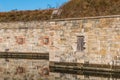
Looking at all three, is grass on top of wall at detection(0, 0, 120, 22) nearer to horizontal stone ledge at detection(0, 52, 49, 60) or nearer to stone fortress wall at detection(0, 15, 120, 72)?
stone fortress wall at detection(0, 15, 120, 72)

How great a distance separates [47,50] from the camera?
19406mm

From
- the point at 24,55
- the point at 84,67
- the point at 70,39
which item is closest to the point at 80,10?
the point at 70,39

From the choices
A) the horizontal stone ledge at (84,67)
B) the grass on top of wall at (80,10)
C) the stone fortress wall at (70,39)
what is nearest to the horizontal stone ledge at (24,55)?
the stone fortress wall at (70,39)

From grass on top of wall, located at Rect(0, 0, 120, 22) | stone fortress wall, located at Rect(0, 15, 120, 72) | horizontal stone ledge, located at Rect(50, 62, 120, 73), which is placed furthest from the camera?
grass on top of wall, located at Rect(0, 0, 120, 22)

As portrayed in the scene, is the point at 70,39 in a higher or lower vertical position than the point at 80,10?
lower

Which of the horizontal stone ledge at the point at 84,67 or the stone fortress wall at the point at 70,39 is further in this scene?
the stone fortress wall at the point at 70,39

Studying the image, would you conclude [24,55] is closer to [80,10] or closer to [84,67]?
[80,10]

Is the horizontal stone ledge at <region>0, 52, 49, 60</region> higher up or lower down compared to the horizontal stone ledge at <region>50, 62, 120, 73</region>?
higher up

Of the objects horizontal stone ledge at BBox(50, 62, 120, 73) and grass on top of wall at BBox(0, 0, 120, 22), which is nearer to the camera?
horizontal stone ledge at BBox(50, 62, 120, 73)

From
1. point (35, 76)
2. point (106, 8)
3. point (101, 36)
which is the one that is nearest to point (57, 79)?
point (35, 76)

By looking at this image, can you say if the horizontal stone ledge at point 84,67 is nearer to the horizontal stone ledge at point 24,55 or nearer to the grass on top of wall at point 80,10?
the horizontal stone ledge at point 24,55

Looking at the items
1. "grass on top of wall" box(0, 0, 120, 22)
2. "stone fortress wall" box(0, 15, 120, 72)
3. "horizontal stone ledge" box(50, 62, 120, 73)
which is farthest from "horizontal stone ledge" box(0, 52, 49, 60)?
"grass on top of wall" box(0, 0, 120, 22)

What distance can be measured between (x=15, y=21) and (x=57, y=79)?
16.6 ft

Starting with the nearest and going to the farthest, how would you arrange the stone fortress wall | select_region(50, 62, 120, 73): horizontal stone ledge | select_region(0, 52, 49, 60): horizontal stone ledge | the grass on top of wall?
select_region(50, 62, 120, 73): horizontal stone ledge
the stone fortress wall
the grass on top of wall
select_region(0, 52, 49, 60): horizontal stone ledge
